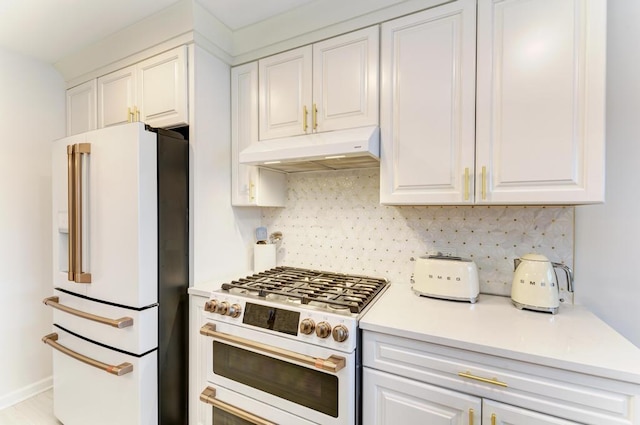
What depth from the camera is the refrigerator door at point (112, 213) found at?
4.93ft

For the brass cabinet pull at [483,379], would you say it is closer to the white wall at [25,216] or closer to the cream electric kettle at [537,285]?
the cream electric kettle at [537,285]

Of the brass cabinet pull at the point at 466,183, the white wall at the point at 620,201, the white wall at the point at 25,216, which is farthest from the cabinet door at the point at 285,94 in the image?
the white wall at the point at 25,216

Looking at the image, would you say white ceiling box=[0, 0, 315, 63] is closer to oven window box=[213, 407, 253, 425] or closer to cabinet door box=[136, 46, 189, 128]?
cabinet door box=[136, 46, 189, 128]

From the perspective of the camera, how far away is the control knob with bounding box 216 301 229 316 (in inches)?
57.5

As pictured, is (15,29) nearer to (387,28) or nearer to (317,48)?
(317,48)

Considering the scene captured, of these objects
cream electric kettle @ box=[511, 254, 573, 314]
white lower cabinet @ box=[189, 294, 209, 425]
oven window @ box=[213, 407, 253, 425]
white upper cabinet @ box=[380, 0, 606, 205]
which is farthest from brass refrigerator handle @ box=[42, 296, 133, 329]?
cream electric kettle @ box=[511, 254, 573, 314]

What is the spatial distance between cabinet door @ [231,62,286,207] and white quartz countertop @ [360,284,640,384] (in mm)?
1030

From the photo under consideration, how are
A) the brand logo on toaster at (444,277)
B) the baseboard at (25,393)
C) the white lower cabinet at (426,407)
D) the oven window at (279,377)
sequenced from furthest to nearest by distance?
the baseboard at (25,393)
the brand logo on toaster at (444,277)
the oven window at (279,377)
the white lower cabinet at (426,407)

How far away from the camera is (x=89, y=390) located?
66.4 inches

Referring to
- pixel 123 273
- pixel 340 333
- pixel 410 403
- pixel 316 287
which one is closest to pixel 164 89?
pixel 123 273

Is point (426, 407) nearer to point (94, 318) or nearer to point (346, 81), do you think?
point (346, 81)

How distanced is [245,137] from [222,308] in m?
1.06

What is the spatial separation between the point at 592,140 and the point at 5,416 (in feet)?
12.1

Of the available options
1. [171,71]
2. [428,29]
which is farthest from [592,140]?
[171,71]
